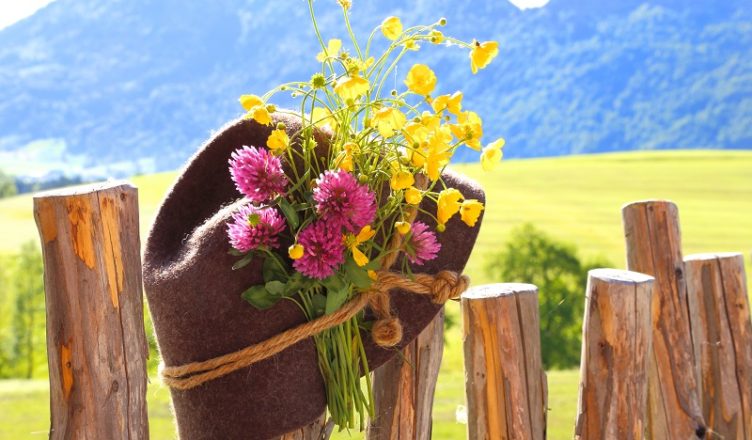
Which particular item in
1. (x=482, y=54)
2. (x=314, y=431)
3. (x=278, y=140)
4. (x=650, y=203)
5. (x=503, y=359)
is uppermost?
(x=482, y=54)

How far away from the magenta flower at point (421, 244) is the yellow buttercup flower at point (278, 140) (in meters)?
0.28

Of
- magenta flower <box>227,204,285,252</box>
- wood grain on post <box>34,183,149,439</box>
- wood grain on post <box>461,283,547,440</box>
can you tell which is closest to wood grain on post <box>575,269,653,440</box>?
wood grain on post <box>461,283,547,440</box>

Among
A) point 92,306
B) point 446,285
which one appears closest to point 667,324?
point 446,285

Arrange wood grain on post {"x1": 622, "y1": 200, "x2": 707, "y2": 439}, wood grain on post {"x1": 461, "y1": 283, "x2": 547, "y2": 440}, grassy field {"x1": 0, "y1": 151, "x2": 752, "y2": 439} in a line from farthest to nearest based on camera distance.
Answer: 1. grassy field {"x1": 0, "y1": 151, "x2": 752, "y2": 439}
2. wood grain on post {"x1": 622, "y1": 200, "x2": 707, "y2": 439}
3. wood grain on post {"x1": 461, "y1": 283, "x2": 547, "y2": 440}

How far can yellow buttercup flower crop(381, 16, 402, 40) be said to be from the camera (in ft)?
5.36

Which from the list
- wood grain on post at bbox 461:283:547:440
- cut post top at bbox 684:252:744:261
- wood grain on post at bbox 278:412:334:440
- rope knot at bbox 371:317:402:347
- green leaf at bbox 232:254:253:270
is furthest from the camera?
cut post top at bbox 684:252:744:261

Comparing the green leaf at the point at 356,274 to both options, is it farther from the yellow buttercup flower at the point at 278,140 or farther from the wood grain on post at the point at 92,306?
the wood grain on post at the point at 92,306

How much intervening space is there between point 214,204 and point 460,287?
1.67ft

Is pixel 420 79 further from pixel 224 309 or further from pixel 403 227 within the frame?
pixel 224 309

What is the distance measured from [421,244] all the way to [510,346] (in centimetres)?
43

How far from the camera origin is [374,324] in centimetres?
172

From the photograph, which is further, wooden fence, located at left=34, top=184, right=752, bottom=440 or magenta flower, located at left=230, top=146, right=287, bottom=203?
wooden fence, located at left=34, top=184, right=752, bottom=440

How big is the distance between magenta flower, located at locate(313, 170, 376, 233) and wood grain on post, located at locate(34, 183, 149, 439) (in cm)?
41

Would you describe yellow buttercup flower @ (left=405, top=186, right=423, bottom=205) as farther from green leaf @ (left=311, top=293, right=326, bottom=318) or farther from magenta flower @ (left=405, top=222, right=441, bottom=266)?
green leaf @ (left=311, top=293, right=326, bottom=318)
